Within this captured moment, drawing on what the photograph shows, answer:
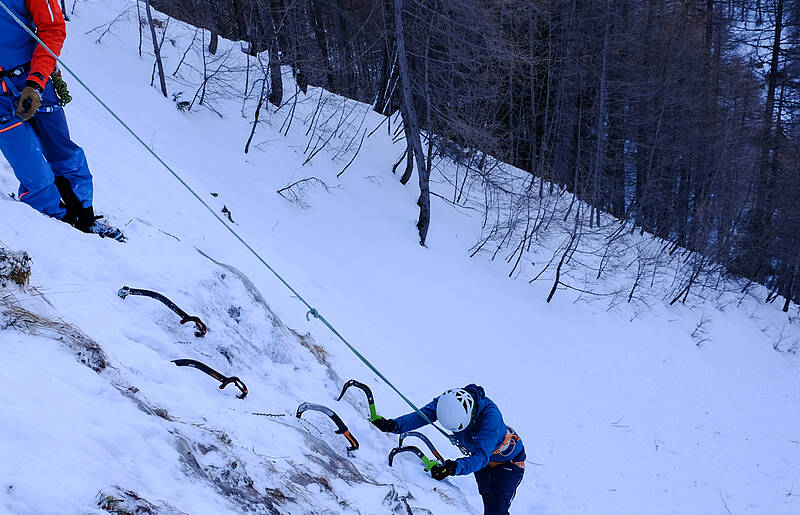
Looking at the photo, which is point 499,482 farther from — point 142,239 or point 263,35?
point 263,35

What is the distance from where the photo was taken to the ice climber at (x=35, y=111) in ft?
13.4

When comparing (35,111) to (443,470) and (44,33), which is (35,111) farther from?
(443,470)

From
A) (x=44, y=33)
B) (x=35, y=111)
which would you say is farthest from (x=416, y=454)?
(x=44, y=33)

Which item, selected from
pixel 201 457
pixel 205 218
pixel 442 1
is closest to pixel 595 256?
pixel 442 1

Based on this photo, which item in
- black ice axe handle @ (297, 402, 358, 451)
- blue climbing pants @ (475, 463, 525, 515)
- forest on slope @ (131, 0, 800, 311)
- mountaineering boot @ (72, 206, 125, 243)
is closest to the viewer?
black ice axe handle @ (297, 402, 358, 451)

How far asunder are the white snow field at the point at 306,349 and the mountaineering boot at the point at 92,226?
170mm

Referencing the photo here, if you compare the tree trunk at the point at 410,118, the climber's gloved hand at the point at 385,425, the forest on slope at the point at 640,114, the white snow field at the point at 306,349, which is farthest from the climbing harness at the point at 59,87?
the forest on slope at the point at 640,114

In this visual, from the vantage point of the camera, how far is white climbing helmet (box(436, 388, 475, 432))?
4750 millimetres

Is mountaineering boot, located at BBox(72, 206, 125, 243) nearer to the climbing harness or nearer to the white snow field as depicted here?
the white snow field

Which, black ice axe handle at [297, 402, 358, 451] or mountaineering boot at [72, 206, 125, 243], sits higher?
mountaineering boot at [72, 206, 125, 243]

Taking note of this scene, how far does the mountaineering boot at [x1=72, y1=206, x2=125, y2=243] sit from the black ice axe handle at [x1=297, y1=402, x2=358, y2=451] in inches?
89.1

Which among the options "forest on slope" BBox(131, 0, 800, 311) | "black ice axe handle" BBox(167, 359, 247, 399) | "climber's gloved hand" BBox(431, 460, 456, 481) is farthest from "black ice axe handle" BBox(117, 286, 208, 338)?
"forest on slope" BBox(131, 0, 800, 311)

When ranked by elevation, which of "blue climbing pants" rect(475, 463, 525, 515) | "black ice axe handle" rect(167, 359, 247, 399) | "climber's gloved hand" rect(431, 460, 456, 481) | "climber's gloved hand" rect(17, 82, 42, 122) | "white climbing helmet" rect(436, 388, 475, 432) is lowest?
"blue climbing pants" rect(475, 463, 525, 515)

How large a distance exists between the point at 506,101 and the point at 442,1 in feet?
37.0
